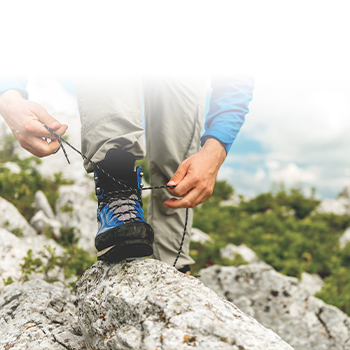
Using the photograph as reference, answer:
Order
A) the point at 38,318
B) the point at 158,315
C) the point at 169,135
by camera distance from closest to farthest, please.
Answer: the point at 158,315 → the point at 38,318 → the point at 169,135

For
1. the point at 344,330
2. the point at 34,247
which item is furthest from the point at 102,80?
the point at 344,330

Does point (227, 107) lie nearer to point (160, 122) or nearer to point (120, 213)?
point (160, 122)

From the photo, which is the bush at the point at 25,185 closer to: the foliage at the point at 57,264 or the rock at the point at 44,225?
the rock at the point at 44,225

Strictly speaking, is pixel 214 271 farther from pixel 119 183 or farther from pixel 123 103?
pixel 123 103

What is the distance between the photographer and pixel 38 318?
199cm

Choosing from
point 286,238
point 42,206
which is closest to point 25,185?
point 42,206

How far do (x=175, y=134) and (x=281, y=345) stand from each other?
1835 millimetres

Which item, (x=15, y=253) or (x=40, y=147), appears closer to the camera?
(x=40, y=147)

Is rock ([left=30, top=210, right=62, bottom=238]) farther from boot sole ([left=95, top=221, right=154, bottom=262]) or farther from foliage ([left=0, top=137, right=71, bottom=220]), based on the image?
boot sole ([left=95, top=221, right=154, bottom=262])

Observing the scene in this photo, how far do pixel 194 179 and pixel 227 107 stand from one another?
28.9 inches

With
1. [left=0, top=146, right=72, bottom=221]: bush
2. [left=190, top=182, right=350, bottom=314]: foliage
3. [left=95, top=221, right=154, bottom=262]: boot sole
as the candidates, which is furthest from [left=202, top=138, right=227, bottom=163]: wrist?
[left=0, top=146, right=72, bottom=221]: bush

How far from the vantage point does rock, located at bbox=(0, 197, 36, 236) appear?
4.07 m

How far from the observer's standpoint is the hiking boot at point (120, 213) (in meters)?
1.60

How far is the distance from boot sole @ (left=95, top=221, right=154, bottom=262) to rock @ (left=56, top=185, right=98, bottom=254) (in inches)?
117
